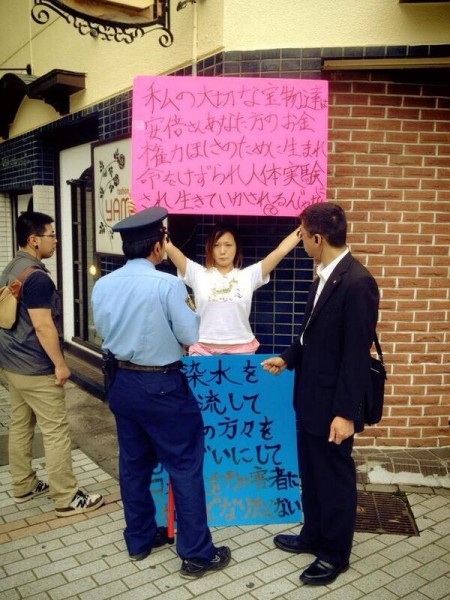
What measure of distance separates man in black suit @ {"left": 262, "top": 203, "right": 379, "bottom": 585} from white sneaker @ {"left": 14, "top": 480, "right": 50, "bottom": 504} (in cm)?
207

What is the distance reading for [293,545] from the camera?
3266mm

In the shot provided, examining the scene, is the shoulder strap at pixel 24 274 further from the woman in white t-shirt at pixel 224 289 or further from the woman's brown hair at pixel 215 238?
the woman's brown hair at pixel 215 238

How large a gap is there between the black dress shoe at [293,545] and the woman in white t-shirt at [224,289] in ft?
3.84

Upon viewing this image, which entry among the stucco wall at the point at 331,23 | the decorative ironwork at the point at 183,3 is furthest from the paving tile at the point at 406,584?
the decorative ironwork at the point at 183,3

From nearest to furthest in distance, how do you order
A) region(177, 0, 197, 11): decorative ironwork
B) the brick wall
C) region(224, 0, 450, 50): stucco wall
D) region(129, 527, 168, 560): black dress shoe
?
region(129, 527, 168, 560): black dress shoe
region(224, 0, 450, 50): stucco wall
the brick wall
region(177, 0, 197, 11): decorative ironwork

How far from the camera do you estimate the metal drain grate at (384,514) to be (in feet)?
11.5

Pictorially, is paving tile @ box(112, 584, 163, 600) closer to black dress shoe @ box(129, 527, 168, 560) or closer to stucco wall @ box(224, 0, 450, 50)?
black dress shoe @ box(129, 527, 168, 560)

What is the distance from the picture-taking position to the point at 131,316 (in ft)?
9.21

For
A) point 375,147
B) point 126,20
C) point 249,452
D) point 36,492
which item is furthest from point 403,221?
point 36,492

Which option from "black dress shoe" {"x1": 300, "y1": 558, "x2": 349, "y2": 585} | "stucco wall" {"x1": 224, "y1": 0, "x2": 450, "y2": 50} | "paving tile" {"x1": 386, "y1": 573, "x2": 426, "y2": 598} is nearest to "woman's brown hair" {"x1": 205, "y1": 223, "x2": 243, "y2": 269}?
"stucco wall" {"x1": 224, "y1": 0, "x2": 450, "y2": 50}

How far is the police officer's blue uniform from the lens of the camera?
9.21ft

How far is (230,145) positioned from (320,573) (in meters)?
2.61

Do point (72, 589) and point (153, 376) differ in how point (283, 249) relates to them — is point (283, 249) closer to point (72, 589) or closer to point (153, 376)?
point (153, 376)

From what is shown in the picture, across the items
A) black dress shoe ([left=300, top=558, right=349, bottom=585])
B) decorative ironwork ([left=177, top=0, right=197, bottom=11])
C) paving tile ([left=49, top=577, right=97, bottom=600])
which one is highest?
decorative ironwork ([left=177, top=0, right=197, bottom=11])
